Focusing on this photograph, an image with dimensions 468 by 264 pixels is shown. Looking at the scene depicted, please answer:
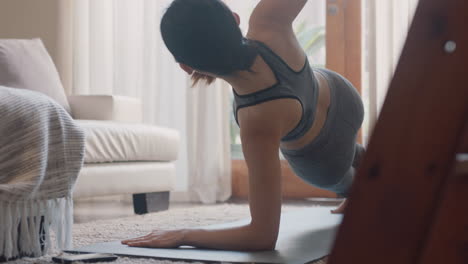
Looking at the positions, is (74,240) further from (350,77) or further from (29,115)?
(350,77)

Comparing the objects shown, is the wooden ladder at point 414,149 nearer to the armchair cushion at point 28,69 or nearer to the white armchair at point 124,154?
the white armchair at point 124,154

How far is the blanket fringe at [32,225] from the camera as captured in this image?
131 centimetres

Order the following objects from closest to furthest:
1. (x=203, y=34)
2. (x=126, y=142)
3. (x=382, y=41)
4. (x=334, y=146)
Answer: (x=203, y=34), (x=334, y=146), (x=126, y=142), (x=382, y=41)

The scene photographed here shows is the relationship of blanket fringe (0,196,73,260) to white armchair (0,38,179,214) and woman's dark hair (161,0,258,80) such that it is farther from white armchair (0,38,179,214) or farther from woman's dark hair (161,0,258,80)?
white armchair (0,38,179,214)

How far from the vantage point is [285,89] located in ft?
4.62

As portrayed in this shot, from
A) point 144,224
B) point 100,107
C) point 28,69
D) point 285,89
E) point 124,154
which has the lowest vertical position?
point 144,224

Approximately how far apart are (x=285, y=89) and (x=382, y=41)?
77.0 inches

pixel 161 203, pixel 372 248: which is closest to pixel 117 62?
pixel 161 203

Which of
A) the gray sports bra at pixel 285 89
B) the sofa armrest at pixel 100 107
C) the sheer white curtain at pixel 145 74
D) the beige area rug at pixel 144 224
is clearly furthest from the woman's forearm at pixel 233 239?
the sheer white curtain at pixel 145 74

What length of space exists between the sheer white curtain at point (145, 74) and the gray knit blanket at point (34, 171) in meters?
2.00

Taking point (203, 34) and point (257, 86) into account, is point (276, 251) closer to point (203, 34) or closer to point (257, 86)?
point (257, 86)

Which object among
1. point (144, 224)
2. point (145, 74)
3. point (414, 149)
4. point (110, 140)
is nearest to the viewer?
point (414, 149)

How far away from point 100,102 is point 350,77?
4.45 feet

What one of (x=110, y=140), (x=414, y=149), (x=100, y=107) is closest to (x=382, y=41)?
(x=100, y=107)
